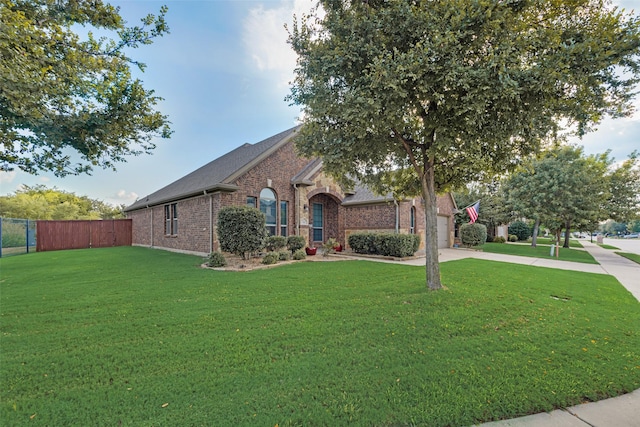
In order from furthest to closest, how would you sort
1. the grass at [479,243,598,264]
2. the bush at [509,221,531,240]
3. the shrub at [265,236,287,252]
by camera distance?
the bush at [509,221,531,240], the grass at [479,243,598,264], the shrub at [265,236,287,252]

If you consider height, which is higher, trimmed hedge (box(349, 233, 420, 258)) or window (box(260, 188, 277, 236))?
window (box(260, 188, 277, 236))

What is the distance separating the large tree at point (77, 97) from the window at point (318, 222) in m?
9.45

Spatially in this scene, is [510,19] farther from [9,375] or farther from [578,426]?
[9,375]

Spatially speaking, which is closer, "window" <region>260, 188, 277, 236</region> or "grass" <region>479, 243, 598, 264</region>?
"window" <region>260, 188, 277, 236</region>

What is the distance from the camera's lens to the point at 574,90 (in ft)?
16.1

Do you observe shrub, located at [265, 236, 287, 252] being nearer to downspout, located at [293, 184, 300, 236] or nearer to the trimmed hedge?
downspout, located at [293, 184, 300, 236]

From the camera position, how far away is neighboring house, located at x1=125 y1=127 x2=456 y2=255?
12375 millimetres

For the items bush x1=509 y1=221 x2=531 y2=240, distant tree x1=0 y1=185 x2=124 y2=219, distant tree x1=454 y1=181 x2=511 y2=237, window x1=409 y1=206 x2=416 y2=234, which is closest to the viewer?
window x1=409 y1=206 x2=416 y2=234

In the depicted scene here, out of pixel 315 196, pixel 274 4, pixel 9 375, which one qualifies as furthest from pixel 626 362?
pixel 315 196

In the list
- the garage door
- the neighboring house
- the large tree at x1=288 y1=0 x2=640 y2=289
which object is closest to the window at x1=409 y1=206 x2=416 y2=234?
the neighboring house

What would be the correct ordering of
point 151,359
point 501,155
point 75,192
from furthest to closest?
point 75,192
point 501,155
point 151,359

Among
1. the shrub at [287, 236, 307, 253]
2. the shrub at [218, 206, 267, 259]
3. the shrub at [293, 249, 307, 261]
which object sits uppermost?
the shrub at [218, 206, 267, 259]

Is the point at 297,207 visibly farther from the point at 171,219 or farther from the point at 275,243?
the point at 171,219

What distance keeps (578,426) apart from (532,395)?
0.39 metres
